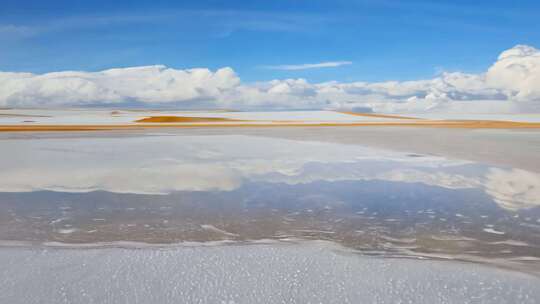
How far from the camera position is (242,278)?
406 cm

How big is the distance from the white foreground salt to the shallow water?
45 cm

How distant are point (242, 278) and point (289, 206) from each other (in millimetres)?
3193

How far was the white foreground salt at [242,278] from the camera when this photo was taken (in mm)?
3689

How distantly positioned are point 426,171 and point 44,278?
954 centimetres

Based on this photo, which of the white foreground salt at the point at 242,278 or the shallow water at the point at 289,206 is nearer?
the white foreground salt at the point at 242,278

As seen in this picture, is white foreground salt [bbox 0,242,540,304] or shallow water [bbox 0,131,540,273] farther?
shallow water [bbox 0,131,540,273]

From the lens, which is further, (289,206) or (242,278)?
(289,206)

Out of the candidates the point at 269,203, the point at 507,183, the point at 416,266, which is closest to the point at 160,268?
the point at 416,266

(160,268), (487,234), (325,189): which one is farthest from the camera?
(325,189)

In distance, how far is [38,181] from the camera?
966 centimetres

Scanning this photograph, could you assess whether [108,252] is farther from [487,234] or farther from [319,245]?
[487,234]

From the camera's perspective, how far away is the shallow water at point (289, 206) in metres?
5.30

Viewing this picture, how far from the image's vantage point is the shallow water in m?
5.30

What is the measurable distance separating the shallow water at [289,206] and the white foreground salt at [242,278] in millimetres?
452
